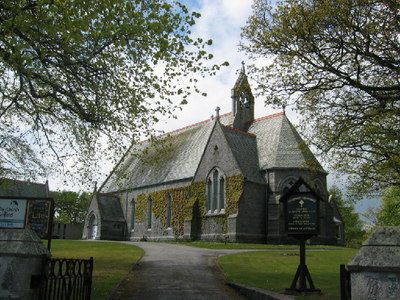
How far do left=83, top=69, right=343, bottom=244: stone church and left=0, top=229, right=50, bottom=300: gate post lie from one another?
70.7 ft

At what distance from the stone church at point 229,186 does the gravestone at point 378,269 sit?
22.9m

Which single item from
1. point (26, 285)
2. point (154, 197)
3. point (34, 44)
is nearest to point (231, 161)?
point (154, 197)

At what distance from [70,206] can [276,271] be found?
73078 millimetres

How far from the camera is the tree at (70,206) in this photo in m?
81.1

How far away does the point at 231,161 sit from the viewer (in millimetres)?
35938

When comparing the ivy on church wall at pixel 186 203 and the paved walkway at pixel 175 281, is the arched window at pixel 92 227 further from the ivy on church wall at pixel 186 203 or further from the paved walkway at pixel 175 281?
the paved walkway at pixel 175 281

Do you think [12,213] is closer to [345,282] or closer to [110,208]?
[345,282]

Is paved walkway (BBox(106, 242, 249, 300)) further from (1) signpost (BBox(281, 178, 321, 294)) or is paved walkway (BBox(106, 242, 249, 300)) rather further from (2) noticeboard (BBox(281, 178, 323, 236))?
(2) noticeboard (BBox(281, 178, 323, 236))

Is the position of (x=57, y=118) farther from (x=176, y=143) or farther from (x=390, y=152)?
(x=176, y=143)

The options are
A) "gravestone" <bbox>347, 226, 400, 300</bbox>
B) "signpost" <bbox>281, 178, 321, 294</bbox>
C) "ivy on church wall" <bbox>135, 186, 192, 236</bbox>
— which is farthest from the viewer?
"ivy on church wall" <bbox>135, 186, 192, 236</bbox>

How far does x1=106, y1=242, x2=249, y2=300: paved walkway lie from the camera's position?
11812 millimetres

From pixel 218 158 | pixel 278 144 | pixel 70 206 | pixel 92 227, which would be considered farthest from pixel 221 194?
pixel 70 206

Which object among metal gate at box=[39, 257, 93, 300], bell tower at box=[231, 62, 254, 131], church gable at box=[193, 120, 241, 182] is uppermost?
bell tower at box=[231, 62, 254, 131]

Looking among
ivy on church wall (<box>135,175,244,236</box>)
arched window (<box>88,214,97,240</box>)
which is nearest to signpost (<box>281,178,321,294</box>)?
ivy on church wall (<box>135,175,244,236</box>)
